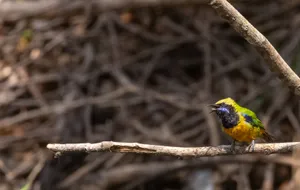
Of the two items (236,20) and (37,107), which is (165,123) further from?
(236,20)

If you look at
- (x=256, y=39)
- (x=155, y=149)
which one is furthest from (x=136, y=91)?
(x=256, y=39)

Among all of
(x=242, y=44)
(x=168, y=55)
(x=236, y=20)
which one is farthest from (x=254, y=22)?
(x=236, y=20)

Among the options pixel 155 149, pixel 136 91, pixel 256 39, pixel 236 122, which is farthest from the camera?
pixel 136 91

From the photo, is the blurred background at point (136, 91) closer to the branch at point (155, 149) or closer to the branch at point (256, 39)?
the branch at point (155, 149)

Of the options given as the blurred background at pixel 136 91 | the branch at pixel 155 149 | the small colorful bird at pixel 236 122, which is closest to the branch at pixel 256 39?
the branch at pixel 155 149

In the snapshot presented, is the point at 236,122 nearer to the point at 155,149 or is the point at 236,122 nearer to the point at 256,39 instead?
the point at 155,149

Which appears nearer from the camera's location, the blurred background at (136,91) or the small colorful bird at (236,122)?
the small colorful bird at (236,122)
